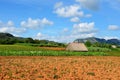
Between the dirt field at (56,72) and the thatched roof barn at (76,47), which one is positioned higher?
the thatched roof barn at (76,47)

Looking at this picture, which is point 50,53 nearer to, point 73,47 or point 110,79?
point 73,47

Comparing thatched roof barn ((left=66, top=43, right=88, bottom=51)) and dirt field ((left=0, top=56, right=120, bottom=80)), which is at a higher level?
thatched roof barn ((left=66, top=43, right=88, bottom=51))

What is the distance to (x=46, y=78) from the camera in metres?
17.2

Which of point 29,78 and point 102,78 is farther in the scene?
point 102,78

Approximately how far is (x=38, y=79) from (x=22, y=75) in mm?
1764

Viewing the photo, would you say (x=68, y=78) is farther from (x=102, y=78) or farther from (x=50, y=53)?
(x=50, y=53)

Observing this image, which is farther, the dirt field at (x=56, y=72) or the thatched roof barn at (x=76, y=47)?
the thatched roof barn at (x=76, y=47)

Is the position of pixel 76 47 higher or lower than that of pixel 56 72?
higher

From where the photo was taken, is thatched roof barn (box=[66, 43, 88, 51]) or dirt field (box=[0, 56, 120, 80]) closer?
dirt field (box=[0, 56, 120, 80])

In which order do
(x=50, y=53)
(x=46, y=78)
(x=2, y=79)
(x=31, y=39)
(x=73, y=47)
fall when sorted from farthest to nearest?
1. (x=31, y=39)
2. (x=73, y=47)
3. (x=50, y=53)
4. (x=46, y=78)
5. (x=2, y=79)

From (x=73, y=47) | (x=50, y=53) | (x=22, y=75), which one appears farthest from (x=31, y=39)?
(x=22, y=75)

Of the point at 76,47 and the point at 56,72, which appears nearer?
the point at 56,72

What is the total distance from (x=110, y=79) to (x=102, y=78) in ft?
1.96

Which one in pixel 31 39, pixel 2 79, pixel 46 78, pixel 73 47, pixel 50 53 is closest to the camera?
pixel 2 79
